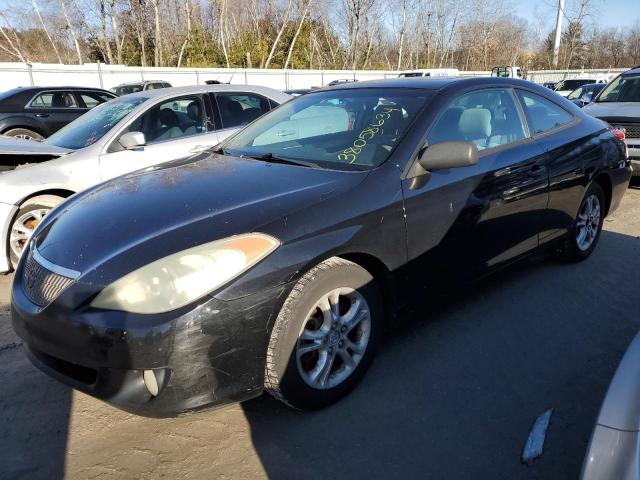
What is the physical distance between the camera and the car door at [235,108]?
19.6 feet

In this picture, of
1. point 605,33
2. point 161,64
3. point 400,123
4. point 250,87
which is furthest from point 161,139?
point 605,33

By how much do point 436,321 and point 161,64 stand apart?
110 feet

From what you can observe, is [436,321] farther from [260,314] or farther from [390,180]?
[260,314]

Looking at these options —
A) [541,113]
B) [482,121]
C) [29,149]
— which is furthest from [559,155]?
[29,149]

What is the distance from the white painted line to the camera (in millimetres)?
2389

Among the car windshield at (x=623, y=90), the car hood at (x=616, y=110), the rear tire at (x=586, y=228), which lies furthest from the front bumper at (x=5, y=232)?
the car windshield at (x=623, y=90)

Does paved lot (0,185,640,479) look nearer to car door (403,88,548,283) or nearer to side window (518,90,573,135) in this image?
car door (403,88,548,283)

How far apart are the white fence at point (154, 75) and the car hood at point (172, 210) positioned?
53.2 feet

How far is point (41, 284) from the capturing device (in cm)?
245

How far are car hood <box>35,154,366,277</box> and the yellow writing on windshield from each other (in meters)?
0.24

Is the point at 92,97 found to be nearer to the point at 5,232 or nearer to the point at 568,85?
the point at 5,232

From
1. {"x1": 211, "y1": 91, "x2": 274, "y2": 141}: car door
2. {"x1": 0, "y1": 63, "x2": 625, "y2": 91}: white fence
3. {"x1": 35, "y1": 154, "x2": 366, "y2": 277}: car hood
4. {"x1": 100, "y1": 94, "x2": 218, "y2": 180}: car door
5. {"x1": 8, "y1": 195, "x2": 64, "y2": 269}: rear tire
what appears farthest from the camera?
{"x1": 0, "y1": 63, "x2": 625, "y2": 91}: white fence

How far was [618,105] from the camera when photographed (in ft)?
27.2

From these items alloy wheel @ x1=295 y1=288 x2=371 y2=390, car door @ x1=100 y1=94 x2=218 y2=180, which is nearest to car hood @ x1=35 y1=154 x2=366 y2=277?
alloy wheel @ x1=295 y1=288 x2=371 y2=390
